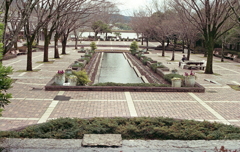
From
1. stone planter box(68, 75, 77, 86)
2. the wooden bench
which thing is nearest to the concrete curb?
stone planter box(68, 75, 77, 86)

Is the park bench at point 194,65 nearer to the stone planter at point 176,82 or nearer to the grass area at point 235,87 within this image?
the grass area at point 235,87

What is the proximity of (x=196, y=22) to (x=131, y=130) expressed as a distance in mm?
16318

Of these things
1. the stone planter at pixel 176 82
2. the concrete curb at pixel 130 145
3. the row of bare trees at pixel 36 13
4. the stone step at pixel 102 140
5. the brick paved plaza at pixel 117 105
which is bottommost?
the brick paved plaza at pixel 117 105

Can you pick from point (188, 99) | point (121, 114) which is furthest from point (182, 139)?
point (188, 99)

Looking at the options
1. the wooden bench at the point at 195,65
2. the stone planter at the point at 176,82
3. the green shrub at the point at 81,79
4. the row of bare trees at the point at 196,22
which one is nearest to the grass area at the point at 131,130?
the green shrub at the point at 81,79

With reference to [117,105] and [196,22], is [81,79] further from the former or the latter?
[196,22]

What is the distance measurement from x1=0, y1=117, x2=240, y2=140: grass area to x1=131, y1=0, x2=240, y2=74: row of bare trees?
411 inches

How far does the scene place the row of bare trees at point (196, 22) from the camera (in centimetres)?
2036

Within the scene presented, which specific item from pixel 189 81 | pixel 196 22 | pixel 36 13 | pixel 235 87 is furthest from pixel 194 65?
pixel 36 13

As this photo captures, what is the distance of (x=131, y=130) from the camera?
7223 mm

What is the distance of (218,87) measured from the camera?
53.3 feet

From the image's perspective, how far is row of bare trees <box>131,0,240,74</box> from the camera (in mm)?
20359

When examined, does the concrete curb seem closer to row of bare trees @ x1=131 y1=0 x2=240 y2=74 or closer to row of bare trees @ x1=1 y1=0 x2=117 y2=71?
row of bare trees @ x1=1 y1=0 x2=117 y2=71

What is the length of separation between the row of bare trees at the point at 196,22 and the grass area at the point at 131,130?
10442 mm
